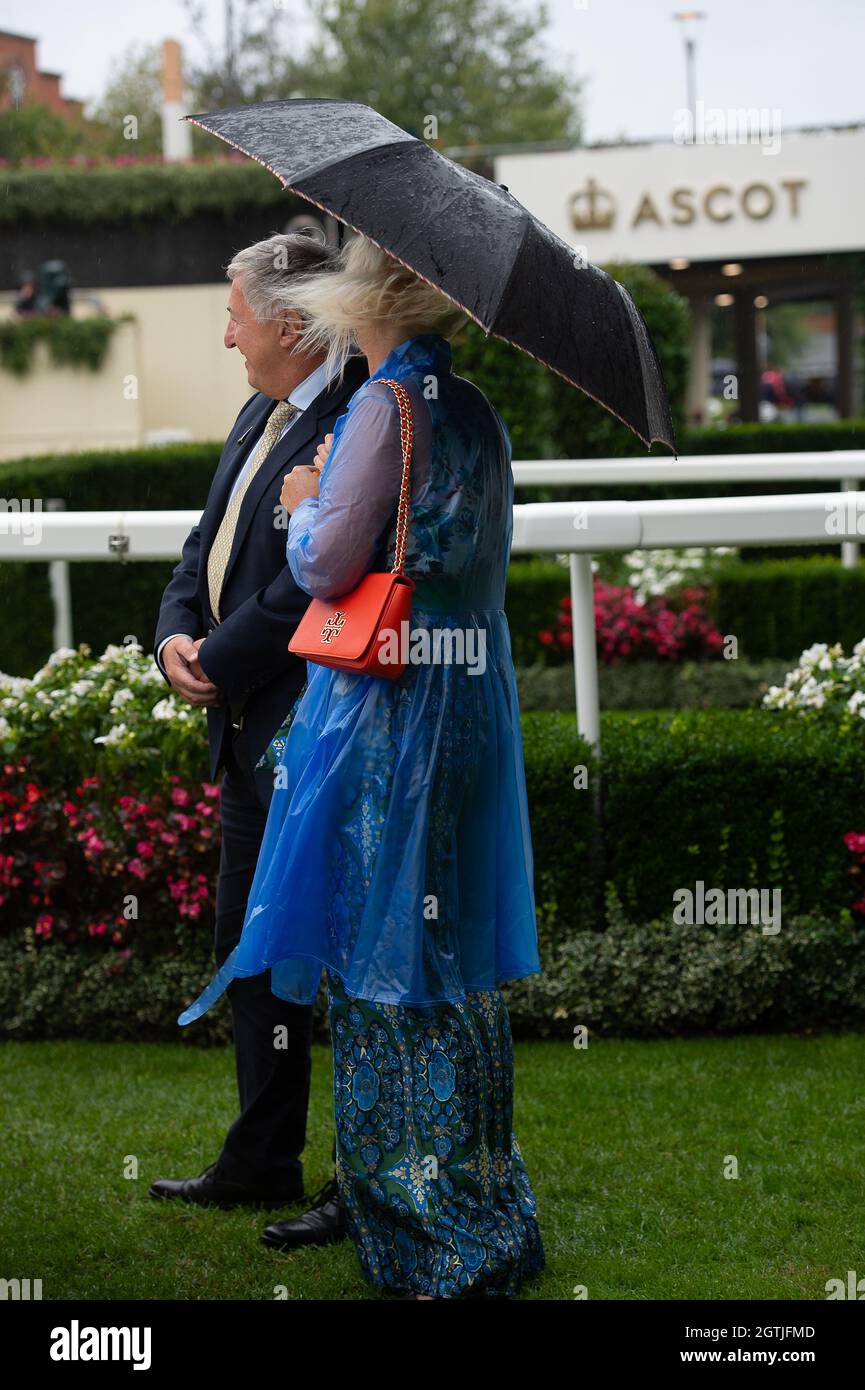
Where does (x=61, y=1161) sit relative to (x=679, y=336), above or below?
below

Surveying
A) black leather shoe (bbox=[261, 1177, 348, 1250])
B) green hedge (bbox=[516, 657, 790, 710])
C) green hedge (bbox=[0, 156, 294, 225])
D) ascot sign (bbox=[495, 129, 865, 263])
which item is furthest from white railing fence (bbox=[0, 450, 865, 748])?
green hedge (bbox=[0, 156, 294, 225])

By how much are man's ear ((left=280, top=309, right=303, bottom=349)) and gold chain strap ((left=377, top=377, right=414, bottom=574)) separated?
1.43 ft

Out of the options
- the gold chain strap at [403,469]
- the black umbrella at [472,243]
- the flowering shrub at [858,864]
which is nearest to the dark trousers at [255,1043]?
the gold chain strap at [403,469]

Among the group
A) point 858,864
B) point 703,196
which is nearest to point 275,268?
point 858,864

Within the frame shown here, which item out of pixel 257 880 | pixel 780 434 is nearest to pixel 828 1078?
pixel 257 880

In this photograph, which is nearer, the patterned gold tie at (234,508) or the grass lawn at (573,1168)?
the grass lawn at (573,1168)

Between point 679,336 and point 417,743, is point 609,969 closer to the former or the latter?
point 417,743

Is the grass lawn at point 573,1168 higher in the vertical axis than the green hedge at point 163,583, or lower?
lower

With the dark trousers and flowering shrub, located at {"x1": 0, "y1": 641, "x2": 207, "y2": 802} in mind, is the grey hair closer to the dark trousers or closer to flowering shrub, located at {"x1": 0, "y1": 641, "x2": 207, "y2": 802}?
the dark trousers

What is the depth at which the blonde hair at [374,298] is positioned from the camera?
2.67 m

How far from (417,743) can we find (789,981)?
1870mm

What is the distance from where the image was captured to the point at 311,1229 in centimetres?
312

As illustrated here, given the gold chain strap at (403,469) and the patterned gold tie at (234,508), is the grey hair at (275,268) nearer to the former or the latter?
the patterned gold tie at (234,508)

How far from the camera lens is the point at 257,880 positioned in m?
2.79
